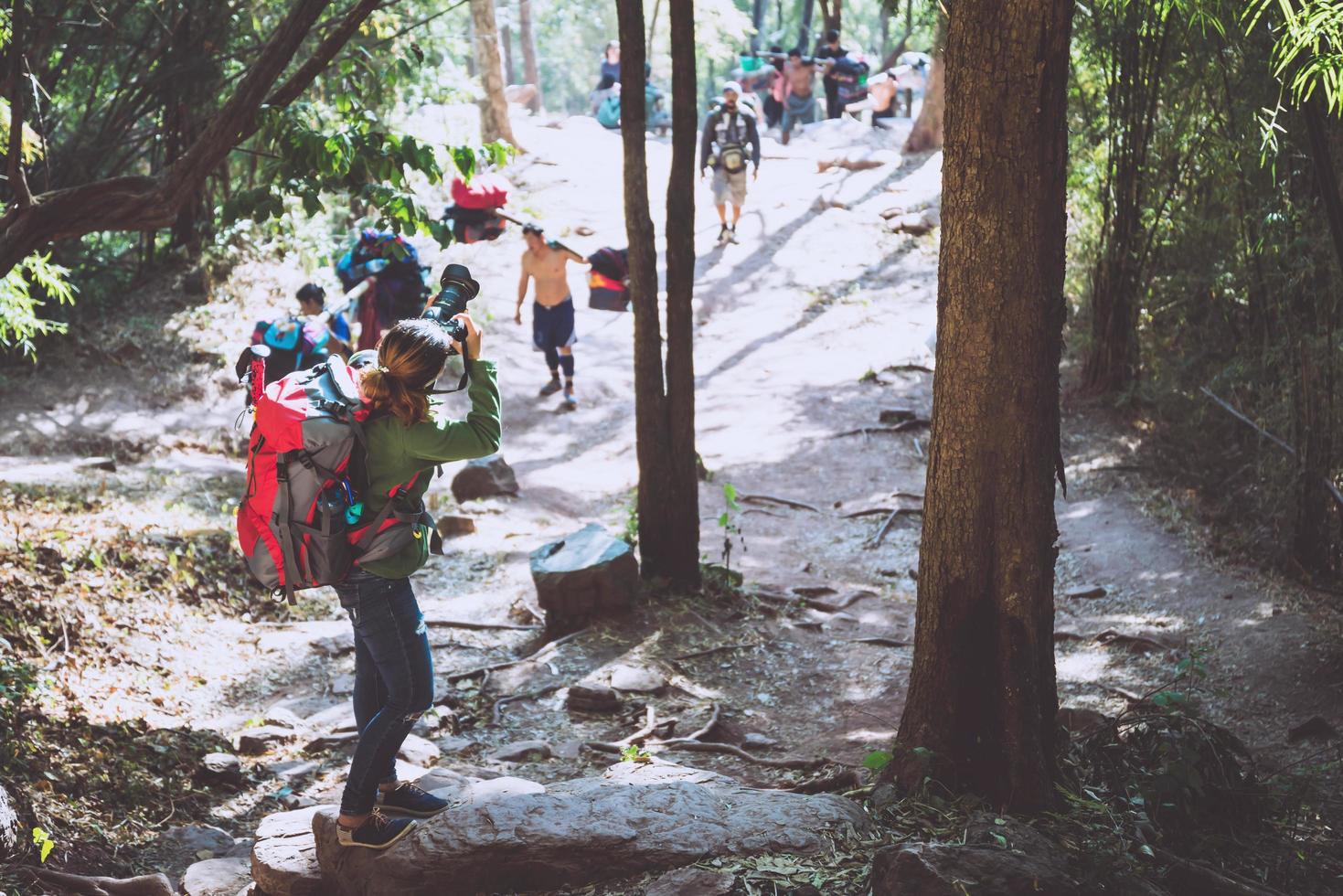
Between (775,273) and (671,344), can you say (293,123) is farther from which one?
(775,273)

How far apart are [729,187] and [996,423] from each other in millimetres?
12212

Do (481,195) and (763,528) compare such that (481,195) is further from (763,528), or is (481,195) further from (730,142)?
(730,142)

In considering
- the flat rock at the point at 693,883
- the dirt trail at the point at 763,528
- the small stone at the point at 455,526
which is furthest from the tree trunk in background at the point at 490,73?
the flat rock at the point at 693,883

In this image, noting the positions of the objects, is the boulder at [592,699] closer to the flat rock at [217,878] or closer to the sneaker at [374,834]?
the flat rock at [217,878]

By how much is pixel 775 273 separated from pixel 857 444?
4976 mm

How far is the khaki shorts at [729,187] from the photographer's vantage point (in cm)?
1485

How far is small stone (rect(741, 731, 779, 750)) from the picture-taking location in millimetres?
5000

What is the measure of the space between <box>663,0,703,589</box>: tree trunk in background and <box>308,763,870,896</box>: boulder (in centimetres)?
303

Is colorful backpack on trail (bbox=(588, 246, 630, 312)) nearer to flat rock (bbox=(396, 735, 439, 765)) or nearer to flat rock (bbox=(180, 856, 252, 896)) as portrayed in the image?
flat rock (bbox=(396, 735, 439, 765))

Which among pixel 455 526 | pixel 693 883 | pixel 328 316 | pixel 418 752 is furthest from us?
pixel 455 526

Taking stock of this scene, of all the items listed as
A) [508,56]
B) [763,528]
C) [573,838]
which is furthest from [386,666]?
[508,56]

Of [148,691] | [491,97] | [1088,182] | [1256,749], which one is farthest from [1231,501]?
[491,97]

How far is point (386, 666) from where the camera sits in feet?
11.1

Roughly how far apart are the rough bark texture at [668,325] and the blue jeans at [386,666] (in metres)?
3.08
